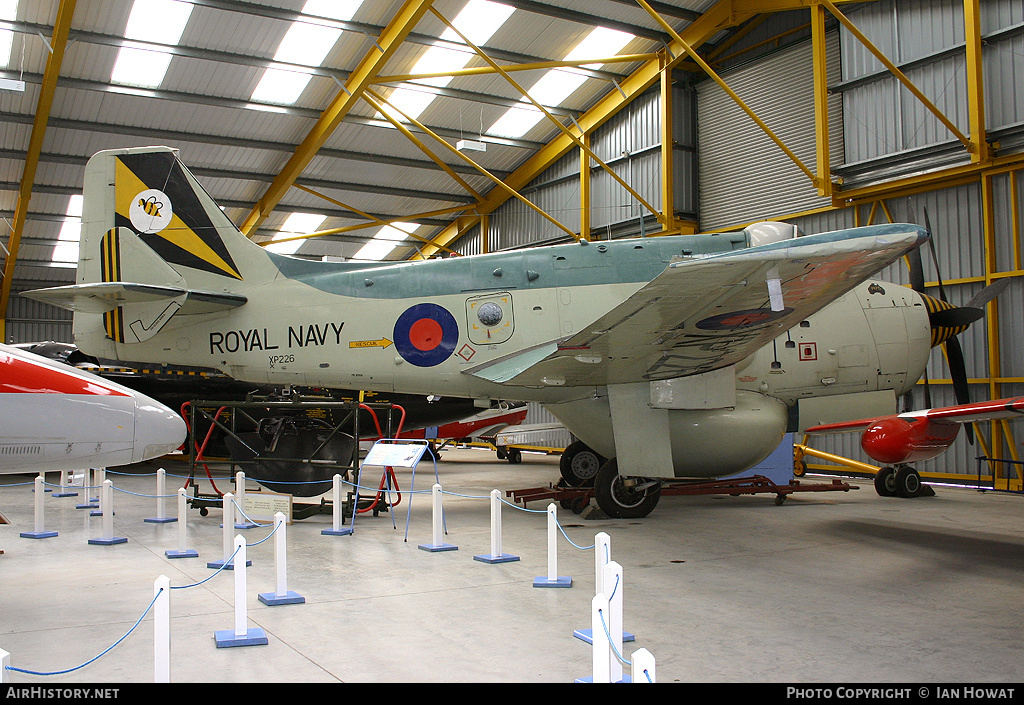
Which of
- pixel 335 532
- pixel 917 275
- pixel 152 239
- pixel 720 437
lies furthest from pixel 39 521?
pixel 917 275

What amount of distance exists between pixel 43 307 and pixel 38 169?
1217cm

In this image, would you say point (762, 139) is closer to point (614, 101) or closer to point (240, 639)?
point (614, 101)

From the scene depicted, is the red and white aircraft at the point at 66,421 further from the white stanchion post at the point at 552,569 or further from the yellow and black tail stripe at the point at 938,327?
the yellow and black tail stripe at the point at 938,327

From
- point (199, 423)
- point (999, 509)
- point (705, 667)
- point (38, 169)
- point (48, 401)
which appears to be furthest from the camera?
point (38, 169)

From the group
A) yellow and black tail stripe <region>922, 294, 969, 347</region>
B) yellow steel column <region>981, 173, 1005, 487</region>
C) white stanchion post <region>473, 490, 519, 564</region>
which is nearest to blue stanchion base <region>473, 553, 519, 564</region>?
white stanchion post <region>473, 490, 519, 564</region>

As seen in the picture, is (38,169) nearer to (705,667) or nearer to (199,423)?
(199,423)

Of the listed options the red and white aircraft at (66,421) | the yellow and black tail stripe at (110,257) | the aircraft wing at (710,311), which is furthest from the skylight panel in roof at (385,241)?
the red and white aircraft at (66,421)

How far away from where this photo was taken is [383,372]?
9422 mm

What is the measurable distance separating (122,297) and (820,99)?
1354cm

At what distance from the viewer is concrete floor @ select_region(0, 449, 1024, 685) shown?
13.0 ft

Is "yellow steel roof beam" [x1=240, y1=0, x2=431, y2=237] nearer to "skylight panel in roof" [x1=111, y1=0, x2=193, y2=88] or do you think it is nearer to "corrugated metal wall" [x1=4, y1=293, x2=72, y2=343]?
"skylight panel in roof" [x1=111, y1=0, x2=193, y2=88]

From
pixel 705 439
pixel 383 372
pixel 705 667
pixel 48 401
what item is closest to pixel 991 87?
pixel 705 439

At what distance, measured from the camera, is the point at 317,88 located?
1862 cm

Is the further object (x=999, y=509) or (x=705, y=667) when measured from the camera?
(x=999, y=509)
